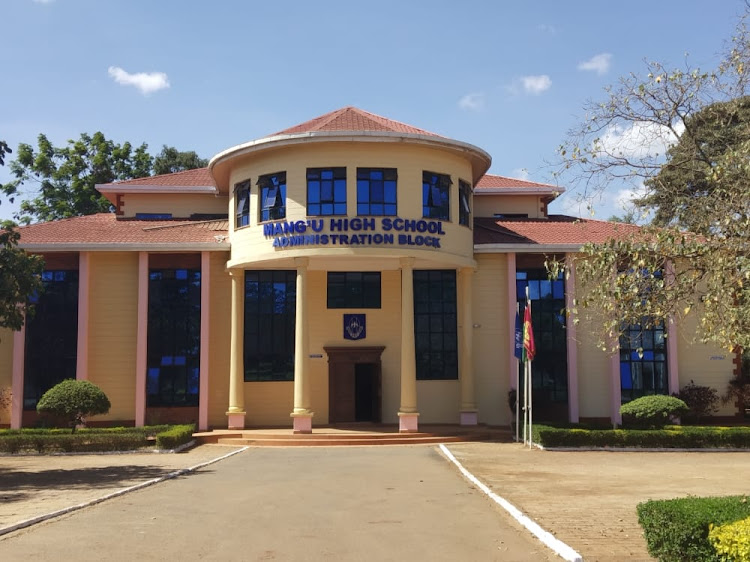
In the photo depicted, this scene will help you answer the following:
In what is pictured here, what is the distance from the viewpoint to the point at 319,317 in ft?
100.0

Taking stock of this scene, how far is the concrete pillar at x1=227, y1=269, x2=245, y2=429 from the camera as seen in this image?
28422 mm

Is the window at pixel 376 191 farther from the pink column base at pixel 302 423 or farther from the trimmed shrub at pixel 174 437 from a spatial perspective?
the trimmed shrub at pixel 174 437

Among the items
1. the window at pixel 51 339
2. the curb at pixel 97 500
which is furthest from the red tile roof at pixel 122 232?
the curb at pixel 97 500

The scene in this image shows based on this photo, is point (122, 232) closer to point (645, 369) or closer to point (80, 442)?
point (80, 442)

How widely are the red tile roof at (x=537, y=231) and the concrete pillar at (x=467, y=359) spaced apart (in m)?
2.10

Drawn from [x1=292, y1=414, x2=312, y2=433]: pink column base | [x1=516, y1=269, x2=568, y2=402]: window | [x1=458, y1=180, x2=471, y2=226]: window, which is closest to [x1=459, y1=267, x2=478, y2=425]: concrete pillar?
[x1=458, y1=180, x2=471, y2=226]: window

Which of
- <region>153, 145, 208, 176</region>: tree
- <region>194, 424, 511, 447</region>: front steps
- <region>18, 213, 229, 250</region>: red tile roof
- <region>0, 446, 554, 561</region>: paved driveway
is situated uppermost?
<region>153, 145, 208, 176</region>: tree

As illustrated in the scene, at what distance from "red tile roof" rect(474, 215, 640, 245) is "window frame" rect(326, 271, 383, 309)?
4.33m

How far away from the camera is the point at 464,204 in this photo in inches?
1139

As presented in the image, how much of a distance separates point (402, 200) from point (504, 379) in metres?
8.19

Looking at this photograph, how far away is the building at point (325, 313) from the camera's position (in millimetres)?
27188

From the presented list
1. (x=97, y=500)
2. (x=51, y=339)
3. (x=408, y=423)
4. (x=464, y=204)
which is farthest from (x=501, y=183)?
(x=97, y=500)

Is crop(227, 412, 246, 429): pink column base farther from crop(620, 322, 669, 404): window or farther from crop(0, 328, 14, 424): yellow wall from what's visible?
crop(620, 322, 669, 404): window

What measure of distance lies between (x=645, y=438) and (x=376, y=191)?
11.7 meters
